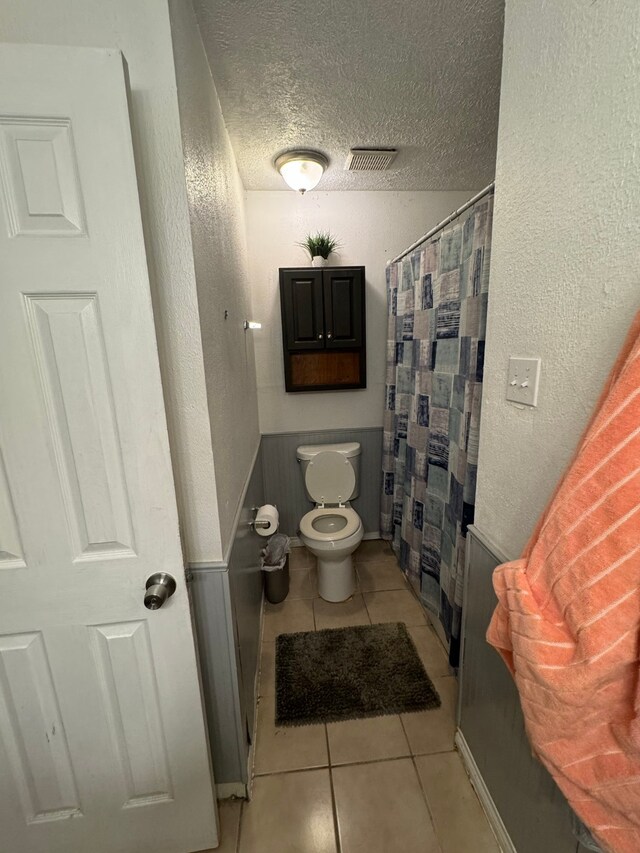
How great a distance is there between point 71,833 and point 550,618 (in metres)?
1.33

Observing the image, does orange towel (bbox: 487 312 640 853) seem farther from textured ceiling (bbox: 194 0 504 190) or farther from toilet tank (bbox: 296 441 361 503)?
toilet tank (bbox: 296 441 361 503)

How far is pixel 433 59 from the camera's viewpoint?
1.17 meters

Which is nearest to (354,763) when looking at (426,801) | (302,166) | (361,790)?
(361,790)

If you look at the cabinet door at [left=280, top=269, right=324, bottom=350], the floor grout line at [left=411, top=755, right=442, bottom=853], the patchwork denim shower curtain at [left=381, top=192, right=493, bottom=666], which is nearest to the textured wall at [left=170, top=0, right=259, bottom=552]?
the cabinet door at [left=280, top=269, right=324, bottom=350]

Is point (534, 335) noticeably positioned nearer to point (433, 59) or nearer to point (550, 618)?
→ point (550, 618)

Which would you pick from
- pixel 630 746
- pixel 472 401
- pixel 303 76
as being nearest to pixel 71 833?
pixel 630 746

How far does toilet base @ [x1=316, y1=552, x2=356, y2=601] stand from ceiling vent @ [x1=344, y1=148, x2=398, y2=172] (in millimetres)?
2093

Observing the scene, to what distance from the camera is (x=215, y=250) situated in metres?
1.12

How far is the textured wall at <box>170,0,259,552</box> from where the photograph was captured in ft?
2.82

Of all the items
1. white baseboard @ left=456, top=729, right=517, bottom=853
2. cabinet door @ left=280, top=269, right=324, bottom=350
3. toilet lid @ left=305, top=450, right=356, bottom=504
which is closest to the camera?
white baseboard @ left=456, top=729, right=517, bottom=853

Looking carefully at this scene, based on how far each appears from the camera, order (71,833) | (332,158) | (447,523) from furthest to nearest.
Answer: (332,158), (447,523), (71,833)

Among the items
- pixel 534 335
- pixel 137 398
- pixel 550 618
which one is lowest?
pixel 550 618

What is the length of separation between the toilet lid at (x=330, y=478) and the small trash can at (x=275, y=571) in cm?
42

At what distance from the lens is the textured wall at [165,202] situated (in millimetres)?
714
